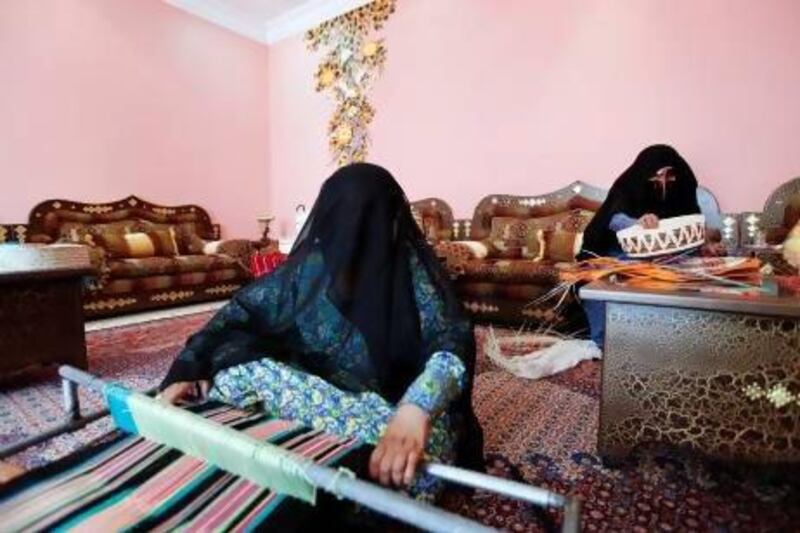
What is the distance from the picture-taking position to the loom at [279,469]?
51 cm

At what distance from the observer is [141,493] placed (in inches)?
27.7

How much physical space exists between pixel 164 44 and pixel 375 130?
7.05ft

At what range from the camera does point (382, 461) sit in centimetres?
74

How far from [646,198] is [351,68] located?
11.0 ft

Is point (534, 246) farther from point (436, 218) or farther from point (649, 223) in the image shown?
point (649, 223)

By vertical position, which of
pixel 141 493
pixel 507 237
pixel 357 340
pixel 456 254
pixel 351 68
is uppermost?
pixel 351 68

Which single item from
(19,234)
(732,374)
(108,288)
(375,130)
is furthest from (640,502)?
(19,234)

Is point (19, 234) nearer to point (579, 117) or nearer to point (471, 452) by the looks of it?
point (471, 452)

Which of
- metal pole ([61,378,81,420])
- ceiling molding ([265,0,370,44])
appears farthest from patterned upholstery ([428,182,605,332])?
ceiling molding ([265,0,370,44])

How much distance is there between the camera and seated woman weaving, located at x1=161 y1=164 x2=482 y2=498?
102 cm

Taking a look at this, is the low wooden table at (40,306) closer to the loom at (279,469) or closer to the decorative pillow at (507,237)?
the loom at (279,469)

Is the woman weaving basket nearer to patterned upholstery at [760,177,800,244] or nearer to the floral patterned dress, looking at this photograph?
patterned upholstery at [760,177,800,244]

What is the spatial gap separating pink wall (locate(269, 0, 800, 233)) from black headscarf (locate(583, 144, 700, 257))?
2.82ft

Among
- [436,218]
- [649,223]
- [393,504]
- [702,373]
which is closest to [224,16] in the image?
[436,218]
